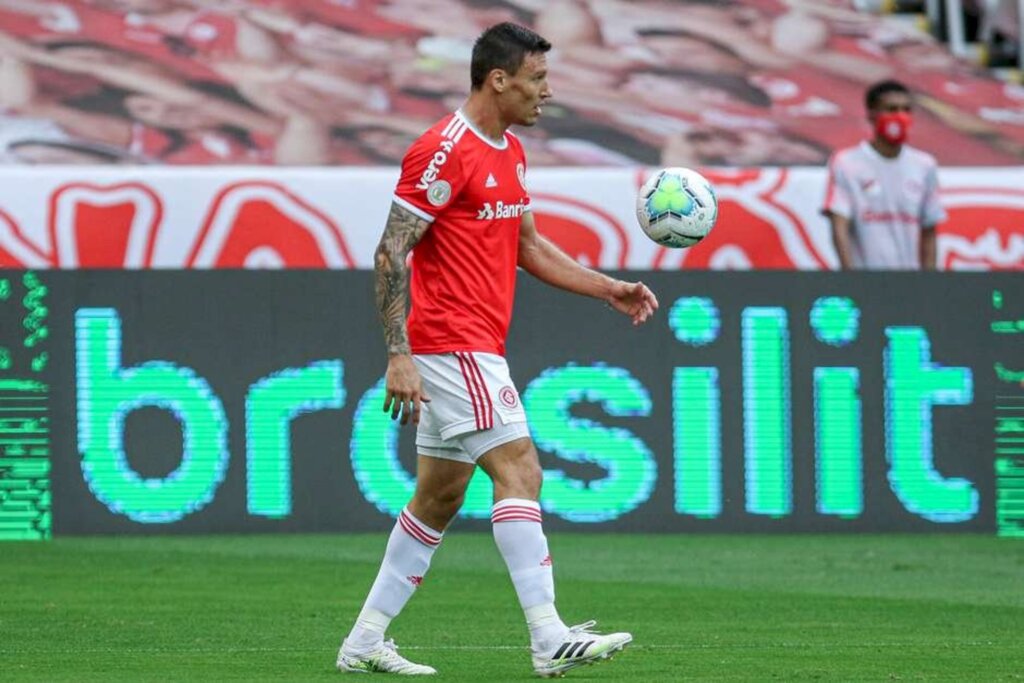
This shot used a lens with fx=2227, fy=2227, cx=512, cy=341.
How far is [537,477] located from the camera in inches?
285

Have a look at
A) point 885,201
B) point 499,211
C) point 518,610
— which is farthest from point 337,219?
point 499,211

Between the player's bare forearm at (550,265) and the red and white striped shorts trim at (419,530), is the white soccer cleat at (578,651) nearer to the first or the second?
the red and white striped shorts trim at (419,530)

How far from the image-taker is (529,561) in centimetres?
710

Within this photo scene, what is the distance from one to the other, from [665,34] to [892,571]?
12873mm

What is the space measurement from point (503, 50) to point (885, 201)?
23.1 feet

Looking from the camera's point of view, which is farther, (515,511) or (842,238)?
(842,238)

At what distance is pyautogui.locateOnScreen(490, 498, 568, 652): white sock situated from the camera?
7031 mm

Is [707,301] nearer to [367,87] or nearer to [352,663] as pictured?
[352,663]

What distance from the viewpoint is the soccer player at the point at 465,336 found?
280 inches

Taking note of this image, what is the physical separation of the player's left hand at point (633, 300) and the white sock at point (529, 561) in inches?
32.8

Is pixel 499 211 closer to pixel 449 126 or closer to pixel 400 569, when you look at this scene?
pixel 449 126

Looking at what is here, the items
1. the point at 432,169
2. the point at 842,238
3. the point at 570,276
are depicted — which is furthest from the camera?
the point at 842,238

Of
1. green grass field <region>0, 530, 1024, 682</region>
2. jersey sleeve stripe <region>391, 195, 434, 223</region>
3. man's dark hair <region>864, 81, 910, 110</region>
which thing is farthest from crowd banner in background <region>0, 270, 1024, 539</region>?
jersey sleeve stripe <region>391, 195, 434, 223</region>

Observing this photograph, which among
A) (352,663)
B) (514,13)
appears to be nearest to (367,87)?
(514,13)
